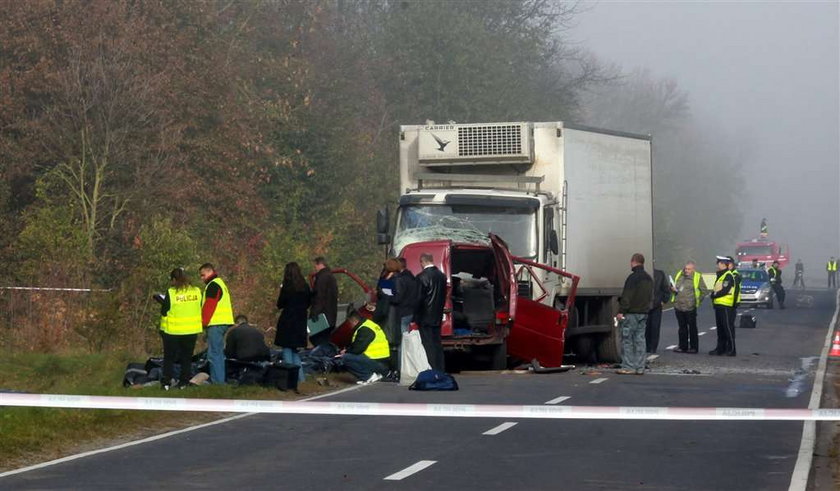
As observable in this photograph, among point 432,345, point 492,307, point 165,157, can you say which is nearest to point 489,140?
point 492,307

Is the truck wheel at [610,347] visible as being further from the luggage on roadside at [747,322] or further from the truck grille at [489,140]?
the luggage on roadside at [747,322]

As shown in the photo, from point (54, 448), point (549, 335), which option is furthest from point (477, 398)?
point (54, 448)

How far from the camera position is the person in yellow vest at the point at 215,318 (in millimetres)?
19875

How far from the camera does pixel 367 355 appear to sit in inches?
859

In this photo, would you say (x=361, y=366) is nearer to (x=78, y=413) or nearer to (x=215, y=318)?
(x=215, y=318)

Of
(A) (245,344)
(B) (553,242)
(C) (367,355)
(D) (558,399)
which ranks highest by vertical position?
(B) (553,242)

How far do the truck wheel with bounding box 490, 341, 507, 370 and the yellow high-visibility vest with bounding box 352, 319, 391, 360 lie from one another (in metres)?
1.93

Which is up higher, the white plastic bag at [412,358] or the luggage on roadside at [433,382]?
the white plastic bag at [412,358]

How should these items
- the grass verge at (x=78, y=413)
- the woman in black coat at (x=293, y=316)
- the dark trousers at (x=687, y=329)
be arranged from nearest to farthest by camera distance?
the grass verge at (x=78, y=413)
the woman in black coat at (x=293, y=316)
the dark trousers at (x=687, y=329)

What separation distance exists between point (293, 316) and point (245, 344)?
2.80ft

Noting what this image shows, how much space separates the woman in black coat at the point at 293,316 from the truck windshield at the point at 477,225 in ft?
11.6

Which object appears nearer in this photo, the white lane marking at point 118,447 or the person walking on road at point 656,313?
the white lane marking at point 118,447

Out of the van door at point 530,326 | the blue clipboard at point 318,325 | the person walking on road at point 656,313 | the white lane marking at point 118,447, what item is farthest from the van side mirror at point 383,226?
the white lane marking at point 118,447

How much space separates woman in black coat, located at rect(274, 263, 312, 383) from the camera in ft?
69.2
